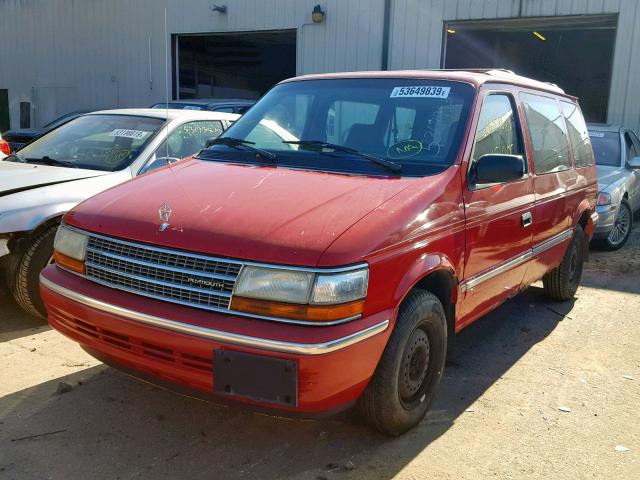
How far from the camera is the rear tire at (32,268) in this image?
13.8 feet

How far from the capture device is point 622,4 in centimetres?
1049

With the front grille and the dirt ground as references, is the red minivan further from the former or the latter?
the dirt ground

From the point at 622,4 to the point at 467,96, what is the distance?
880 centimetres

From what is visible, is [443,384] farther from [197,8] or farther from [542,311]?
[197,8]

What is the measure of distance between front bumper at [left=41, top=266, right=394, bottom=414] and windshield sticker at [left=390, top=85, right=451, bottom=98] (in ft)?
5.16

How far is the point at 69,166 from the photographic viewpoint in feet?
16.1

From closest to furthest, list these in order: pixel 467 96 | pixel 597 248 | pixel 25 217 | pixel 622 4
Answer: pixel 467 96
pixel 25 217
pixel 597 248
pixel 622 4

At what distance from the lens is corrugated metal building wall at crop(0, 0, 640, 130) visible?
429 inches

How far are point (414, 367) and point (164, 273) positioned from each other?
4.35 ft

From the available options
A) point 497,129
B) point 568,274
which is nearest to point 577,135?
point 568,274

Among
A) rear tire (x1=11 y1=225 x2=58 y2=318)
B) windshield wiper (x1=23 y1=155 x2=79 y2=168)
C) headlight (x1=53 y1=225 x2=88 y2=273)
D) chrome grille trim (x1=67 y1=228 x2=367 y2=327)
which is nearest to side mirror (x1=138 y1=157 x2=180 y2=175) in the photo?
windshield wiper (x1=23 y1=155 x2=79 y2=168)

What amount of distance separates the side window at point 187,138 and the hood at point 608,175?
15.6 ft

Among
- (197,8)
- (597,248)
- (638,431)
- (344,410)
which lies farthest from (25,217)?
(197,8)

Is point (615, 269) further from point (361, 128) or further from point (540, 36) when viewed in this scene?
point (540, 36)
